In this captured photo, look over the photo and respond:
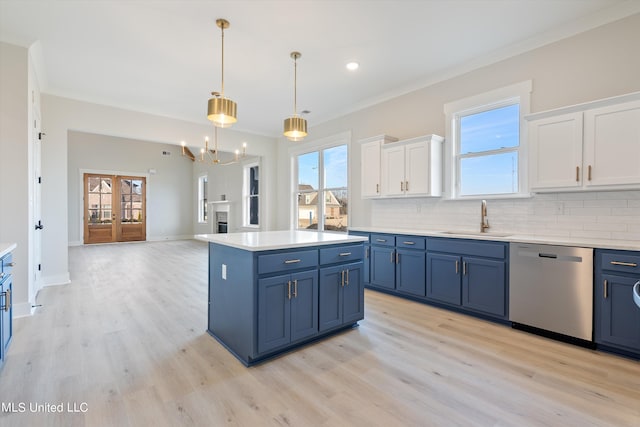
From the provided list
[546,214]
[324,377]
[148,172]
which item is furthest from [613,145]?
[148,172]

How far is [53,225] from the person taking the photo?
4516 mm

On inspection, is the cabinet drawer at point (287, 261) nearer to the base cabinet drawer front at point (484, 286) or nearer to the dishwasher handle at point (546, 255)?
the base cabinet drawer front at point (484, 286)

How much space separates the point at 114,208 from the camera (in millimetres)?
10188

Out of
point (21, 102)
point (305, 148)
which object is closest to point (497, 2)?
point (305, 148)

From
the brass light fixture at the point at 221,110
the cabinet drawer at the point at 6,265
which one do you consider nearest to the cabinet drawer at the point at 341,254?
the brass light fixture at the point at 221,110

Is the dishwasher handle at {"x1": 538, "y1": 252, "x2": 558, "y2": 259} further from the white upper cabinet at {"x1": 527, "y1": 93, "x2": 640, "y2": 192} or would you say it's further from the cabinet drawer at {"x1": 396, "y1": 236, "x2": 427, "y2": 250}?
the cabinet drawer at {"x1": 396, "y1": 236, "x2": 427, "y2": 250}

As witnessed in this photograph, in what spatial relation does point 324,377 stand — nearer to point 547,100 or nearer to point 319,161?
point 547,100

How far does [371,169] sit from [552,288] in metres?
2.68

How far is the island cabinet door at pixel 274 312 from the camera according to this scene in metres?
2.22

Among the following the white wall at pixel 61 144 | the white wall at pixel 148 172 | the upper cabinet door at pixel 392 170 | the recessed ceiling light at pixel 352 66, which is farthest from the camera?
the white wall at pixel 148 172

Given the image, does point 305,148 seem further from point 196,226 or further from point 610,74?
point 196,226

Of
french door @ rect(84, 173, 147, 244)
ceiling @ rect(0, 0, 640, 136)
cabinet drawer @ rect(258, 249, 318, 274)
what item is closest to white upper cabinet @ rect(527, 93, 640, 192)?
ceiling @ rect(0, 0, 640, 136)

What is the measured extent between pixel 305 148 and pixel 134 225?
7.51m

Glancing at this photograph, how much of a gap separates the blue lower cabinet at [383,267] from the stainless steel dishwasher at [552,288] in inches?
53.9
